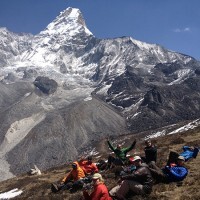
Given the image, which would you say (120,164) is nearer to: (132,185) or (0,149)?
(132,185)

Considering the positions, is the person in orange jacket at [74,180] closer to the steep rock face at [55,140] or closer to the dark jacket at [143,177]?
the dark jacket at [143,177]

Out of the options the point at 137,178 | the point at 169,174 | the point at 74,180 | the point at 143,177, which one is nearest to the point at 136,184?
the point at 137,178

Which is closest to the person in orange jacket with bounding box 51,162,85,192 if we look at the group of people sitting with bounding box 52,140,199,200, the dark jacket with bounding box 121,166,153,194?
the group of people sitting with bounding box 52,140,199,200

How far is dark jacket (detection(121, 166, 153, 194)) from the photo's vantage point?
57.9 feet

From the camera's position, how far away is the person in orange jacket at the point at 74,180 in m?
23.5

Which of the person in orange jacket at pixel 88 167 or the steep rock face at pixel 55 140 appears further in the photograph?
the steep rock face at pixel 55 140

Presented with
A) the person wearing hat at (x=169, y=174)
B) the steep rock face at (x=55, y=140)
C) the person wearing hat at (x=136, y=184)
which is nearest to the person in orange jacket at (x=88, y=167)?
the person wearing hat at (x=169, y=174)

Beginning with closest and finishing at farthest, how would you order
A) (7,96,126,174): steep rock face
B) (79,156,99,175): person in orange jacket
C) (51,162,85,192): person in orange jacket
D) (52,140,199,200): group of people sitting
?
(52,140,199,200): group of people sitting
(51,162,85,192): person in orange jacket
(79,156,99,175): person in orange jacket
(7,96,126,174): steep rock face

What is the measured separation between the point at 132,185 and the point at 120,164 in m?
9.52

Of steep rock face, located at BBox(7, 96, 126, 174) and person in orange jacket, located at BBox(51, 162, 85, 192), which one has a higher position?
steep rock face, located at BBox(7, 96, 126, 174)

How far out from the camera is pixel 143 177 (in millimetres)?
17875

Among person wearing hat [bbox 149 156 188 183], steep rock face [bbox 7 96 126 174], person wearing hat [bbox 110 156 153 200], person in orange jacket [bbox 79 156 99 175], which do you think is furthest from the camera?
steep rock face [bbox 7 96 126 174]

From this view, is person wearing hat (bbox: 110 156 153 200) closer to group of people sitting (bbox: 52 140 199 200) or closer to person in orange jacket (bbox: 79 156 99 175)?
group of people sitting (bbox: 52 140 199 200)

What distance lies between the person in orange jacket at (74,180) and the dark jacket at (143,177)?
6.32m
